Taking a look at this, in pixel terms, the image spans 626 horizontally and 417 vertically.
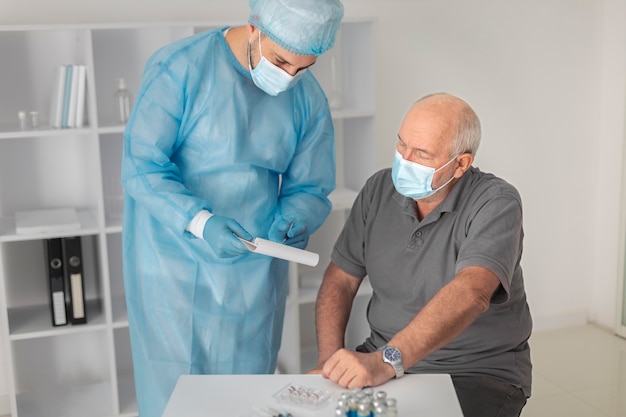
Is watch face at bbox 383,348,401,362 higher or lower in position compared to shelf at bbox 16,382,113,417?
higher

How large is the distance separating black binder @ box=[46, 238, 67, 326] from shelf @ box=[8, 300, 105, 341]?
4cm

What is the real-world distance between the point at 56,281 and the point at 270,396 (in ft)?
5.21

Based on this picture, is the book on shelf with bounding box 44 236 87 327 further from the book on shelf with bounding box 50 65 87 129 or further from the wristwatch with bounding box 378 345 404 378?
the wristwatch with bounding box 378 345 404 378

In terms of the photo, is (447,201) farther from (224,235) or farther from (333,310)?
(224,235)

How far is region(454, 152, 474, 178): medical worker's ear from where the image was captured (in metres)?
1.96

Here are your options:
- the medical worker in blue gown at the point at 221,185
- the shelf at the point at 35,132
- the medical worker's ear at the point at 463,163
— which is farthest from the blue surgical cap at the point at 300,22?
the shelf at the point at 35,132

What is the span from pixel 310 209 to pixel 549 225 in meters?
2.07

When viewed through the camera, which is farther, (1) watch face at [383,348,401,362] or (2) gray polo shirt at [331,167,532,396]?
(2) gray polo shirt at [331,167,532,396]

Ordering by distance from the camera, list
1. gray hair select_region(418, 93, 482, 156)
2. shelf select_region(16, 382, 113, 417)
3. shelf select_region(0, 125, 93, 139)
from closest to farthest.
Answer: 1. gray hair select_region(418, 93, 482, 156)
2. shelf select_region(0, 125, 93, 139)
3. shelf select_region(16, 382, 113, 417)

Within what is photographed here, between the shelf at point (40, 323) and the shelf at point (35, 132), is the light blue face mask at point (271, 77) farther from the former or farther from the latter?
the shelf at point (40, 323)

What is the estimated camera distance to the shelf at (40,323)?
9.34 feet

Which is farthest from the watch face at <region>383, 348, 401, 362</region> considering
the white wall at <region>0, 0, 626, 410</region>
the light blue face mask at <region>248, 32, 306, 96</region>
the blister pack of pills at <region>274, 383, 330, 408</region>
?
the white wall at <region>0, 0, 626, 410</region>

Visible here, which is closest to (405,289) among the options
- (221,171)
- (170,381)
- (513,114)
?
(221,171)

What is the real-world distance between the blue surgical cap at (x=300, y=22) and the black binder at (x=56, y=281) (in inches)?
54.2
